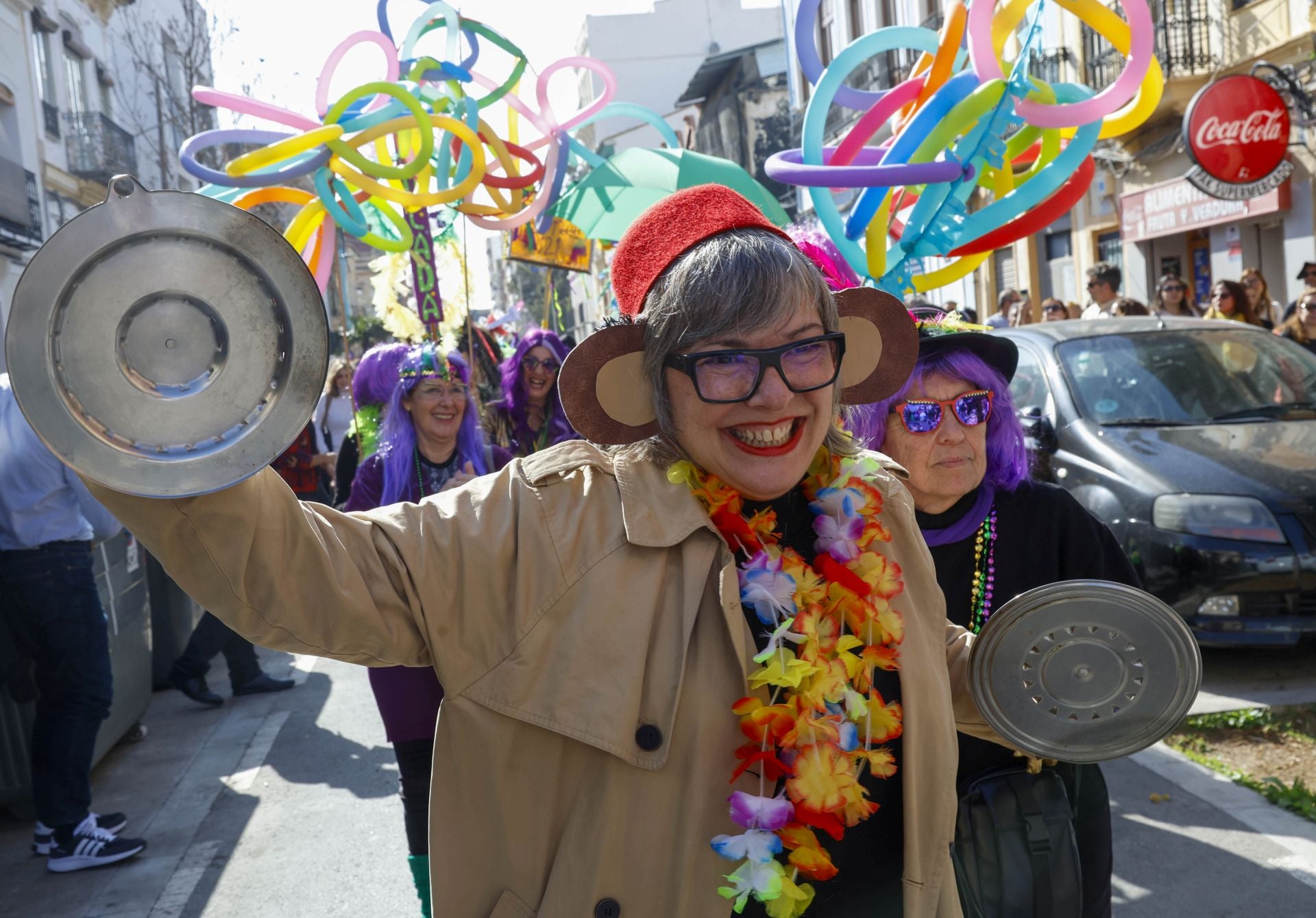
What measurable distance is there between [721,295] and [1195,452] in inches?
188

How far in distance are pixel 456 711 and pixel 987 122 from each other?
2683 millimetres

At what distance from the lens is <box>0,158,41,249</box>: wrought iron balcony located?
56.8ft

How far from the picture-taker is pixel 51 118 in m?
23.9

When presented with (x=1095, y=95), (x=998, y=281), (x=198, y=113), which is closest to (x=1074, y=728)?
(x=1095, y=95)

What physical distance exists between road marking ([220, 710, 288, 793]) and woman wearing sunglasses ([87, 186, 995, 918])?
4.16m

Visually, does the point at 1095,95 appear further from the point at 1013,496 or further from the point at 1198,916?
the point at 1198,916

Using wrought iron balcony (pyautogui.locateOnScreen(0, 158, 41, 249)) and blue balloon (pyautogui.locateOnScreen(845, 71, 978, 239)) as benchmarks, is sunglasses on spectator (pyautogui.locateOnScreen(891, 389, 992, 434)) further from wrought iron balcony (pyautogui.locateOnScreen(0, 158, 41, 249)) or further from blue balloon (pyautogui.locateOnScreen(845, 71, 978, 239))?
wrought iron balcony (pyautogui.locateOnScreen(0, 158, 41, 249))

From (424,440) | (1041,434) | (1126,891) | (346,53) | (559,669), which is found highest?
(346,53)

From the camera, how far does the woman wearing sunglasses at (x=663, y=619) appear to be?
1.66 meters

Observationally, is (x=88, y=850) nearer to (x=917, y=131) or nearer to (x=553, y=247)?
(x=917, y=131)

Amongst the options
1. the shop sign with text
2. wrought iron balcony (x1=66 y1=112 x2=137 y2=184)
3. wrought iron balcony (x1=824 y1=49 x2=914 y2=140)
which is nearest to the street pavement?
the shop sign with text

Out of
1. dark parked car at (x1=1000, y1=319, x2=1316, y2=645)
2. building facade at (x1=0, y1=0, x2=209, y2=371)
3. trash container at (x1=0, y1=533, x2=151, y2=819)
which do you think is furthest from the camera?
building facade at (x1=0, y1=0, x2=209, y2=371)

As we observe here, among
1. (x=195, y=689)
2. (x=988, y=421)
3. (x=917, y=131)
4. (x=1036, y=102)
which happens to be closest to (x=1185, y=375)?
(x=1036, y=102)

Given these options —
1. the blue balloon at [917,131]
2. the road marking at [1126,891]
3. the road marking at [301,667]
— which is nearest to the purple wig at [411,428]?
the blue balloon at [917,131]
